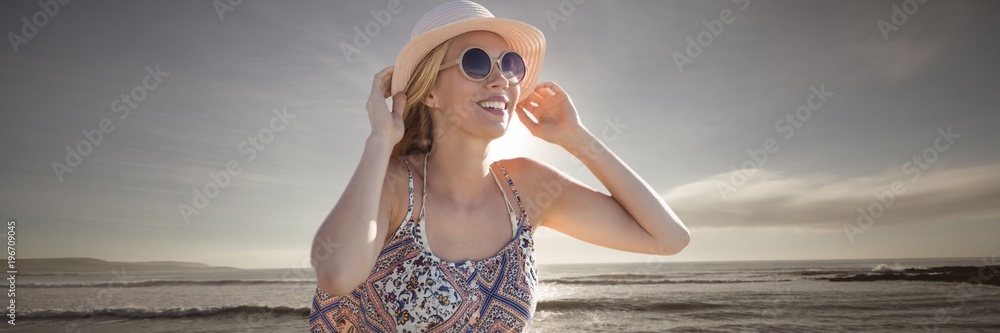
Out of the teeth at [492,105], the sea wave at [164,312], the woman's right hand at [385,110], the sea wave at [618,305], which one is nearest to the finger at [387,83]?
the woman's right hand at [385,110]

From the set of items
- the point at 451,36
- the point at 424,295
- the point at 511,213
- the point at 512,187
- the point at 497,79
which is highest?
the point at 451,36

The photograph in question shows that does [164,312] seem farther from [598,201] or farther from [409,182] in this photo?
[598,201]

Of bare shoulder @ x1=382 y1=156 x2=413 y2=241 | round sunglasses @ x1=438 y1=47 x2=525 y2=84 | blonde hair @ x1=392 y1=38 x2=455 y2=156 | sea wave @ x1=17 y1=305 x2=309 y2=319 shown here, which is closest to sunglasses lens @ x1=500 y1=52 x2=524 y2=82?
round sunglasses @ x1=438 y1=47 x2=525 y2=84

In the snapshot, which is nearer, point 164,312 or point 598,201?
point 598,201

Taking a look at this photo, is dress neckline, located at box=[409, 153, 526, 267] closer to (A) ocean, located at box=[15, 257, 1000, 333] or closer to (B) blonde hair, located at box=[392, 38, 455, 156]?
(B) blonde hair, located at box=[392, 38, 455, 156]

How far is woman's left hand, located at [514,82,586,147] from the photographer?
261 centimetres

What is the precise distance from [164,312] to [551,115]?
16.7 m

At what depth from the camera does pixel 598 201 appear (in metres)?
2.57

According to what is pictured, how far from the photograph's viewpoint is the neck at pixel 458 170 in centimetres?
238

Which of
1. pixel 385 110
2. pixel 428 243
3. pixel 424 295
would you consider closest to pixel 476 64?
pixel 385 110

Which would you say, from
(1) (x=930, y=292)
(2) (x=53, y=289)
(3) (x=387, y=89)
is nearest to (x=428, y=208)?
(3) (x=387, y=89)

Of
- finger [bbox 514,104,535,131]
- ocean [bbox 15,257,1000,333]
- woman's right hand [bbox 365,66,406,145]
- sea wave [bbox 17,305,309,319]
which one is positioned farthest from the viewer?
sea wave [bbox 17,305,309,319]

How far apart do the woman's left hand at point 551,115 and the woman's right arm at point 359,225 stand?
77cm

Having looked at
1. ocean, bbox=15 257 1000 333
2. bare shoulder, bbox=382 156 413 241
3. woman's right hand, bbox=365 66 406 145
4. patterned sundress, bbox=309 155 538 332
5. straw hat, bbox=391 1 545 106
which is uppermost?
straw hat, bbox=391 1 545 106
